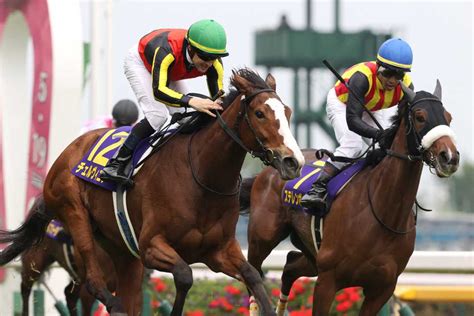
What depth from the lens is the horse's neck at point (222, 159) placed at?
676 cm

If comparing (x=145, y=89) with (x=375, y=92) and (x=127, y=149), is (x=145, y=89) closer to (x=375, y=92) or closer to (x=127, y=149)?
(x=127, y=149)

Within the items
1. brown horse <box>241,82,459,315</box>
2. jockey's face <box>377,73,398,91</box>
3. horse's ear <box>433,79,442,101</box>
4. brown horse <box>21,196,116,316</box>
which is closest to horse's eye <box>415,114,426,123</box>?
brown horse <box>241,82,459,315</box>

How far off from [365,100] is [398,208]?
78 cm

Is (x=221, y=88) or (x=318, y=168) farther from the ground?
(x=221, y=88)

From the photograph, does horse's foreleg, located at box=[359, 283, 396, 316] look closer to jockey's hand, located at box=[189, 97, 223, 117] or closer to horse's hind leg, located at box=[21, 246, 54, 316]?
jockey's hand, located at box=[189, 97, 223, 117]

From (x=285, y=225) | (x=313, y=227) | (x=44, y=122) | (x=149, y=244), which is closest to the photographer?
(x=149, y=244)

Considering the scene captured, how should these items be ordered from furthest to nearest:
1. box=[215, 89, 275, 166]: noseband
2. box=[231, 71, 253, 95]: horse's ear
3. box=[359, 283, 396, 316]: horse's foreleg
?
1. box=[359, 283, 396, 316]: horse's foreleg
2. box=[231, 71, 253, 95]: horse's ear
3. box=[215, 89, 275, 166]: noseband

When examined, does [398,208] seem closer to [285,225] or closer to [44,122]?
[285,225]

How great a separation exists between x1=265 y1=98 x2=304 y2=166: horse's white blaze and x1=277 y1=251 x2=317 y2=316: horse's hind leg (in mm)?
2346

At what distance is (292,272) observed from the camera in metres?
8.62

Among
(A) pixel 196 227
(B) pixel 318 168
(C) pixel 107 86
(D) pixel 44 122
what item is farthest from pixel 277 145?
(C) pixel 107 86

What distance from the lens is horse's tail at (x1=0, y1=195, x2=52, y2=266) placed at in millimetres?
8297

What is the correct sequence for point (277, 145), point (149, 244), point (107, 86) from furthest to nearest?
point (107, 86), point (149, 244), point (277, 145)

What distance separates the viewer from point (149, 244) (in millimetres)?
6797
